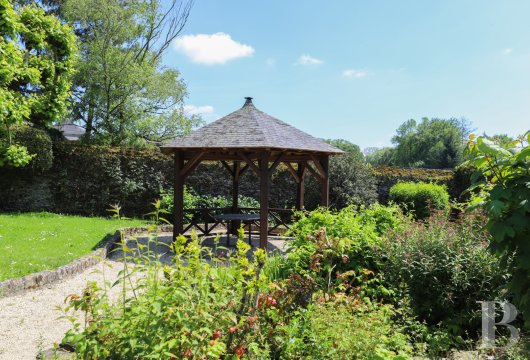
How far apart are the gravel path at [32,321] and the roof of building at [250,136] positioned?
12.2 feet

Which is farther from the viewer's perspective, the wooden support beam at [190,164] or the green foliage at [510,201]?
the wooden support beam at [190,164]

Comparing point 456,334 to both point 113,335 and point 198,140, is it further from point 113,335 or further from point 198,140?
point 198,140

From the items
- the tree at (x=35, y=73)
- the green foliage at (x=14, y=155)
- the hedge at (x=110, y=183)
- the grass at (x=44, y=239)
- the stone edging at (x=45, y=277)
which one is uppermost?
the tree at (x=35, y=73)

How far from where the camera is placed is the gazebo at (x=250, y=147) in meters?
8.34

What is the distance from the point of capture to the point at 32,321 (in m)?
4.81

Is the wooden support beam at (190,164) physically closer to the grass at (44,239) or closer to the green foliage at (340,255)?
the grass at (44,239)

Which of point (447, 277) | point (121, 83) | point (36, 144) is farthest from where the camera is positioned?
point (121, 83)

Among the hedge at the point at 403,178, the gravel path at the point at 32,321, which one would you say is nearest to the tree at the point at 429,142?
the hedge at the point at 403,178

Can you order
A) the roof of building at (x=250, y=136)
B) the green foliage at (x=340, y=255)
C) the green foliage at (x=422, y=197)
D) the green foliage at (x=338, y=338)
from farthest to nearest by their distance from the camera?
the green foliage at (x=422, y=197)
the roof of building at (x=250, y=136)
the green foliage at (x=340, y=255)
the green foliage at (x=338, y=338)

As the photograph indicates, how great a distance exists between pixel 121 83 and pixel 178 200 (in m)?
10.9

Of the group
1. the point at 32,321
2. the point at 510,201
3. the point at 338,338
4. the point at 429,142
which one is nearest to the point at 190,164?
the point at 32,321

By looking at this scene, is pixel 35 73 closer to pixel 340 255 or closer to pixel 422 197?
pixel 340 255

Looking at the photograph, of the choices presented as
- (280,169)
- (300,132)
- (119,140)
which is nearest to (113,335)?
(300,132)

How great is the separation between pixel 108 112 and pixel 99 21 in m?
4.22
